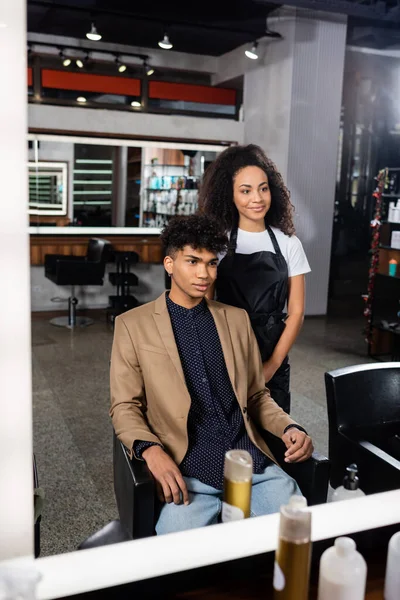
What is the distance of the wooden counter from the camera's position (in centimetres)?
666

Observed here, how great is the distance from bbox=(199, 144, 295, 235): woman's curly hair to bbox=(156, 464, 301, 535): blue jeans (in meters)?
0.85

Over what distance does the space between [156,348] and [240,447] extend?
385mm

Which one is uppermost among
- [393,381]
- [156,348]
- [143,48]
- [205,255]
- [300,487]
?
[143,48]

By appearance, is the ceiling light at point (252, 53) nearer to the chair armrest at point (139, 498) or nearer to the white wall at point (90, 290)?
the white wall at point (90, 290)

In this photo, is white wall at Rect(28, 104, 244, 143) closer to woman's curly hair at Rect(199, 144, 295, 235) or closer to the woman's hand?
woman's curly hair at Rect(199, 144, 295, 235)

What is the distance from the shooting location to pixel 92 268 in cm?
617

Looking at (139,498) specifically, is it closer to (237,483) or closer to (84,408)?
(237,483)

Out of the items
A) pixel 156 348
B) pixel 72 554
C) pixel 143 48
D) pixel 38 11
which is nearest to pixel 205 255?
pixel 156 348

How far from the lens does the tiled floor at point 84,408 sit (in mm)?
2596

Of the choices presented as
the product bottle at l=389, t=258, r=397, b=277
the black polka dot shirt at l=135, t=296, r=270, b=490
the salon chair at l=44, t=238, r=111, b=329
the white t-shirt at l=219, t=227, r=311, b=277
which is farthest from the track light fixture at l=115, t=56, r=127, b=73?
the black polka dot shirt at l=135, t=296, r=270, b=490

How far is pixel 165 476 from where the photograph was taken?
1.59 meters

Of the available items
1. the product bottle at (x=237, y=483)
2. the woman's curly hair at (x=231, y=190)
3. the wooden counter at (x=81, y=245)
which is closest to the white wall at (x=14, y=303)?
the product bottle at (x=237, y=483)

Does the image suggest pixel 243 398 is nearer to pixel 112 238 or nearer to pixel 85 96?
pixel 112 238

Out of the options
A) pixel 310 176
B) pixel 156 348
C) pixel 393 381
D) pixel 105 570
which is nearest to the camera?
pixel 105 570
